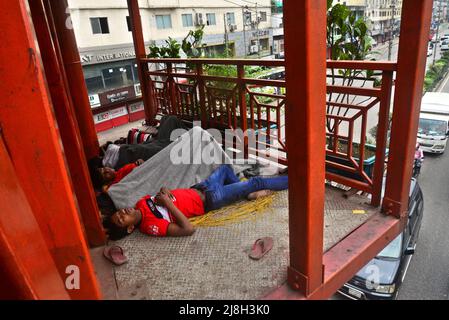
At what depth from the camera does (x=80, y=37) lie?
17.6m

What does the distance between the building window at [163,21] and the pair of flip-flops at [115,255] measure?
21183 mm

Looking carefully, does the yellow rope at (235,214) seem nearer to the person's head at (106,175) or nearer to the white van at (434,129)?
the person's head at (106,175)

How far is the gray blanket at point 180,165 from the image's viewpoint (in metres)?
3.66

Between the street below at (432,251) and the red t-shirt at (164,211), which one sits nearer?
the red t-shirt at (164,211)

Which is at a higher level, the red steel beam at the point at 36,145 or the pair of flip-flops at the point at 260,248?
the red steel beam at the point at 36,145

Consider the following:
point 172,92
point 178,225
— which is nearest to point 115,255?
point 178,225

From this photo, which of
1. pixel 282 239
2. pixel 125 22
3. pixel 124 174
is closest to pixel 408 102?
pixel 282 239

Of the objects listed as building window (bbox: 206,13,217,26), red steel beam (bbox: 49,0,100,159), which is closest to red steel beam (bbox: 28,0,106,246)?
red steel beam (bbox: 49,0,100,159)

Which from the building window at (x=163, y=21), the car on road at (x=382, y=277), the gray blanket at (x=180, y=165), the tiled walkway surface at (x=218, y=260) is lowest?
the car on road at (x=382, y=277)

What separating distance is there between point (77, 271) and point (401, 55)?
103 inches

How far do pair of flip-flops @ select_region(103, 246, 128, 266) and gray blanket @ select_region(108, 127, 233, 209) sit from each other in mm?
920

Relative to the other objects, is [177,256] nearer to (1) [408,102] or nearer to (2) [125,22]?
(1) [408,102]

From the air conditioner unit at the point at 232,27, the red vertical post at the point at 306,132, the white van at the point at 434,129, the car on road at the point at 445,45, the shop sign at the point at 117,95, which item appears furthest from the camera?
the car on road at the point at 445,45

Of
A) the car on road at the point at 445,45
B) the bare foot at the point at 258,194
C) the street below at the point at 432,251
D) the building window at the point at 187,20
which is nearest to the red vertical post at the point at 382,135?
the bare foot at the point at 258,194
